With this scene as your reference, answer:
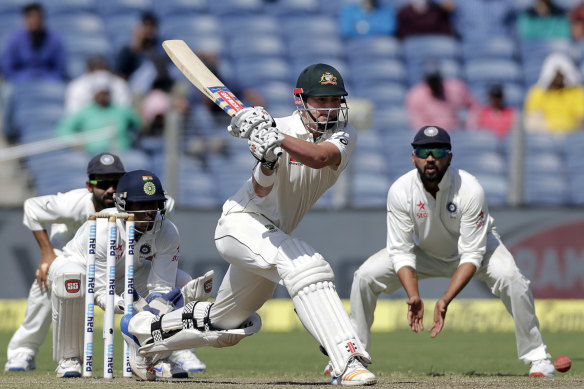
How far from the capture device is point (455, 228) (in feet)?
21.7

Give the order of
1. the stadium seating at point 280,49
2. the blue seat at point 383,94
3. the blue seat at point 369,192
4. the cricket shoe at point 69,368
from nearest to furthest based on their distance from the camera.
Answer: the cricket shoe at point 69,368
the blue seat at point 369,192
the stadium seating at point 280,49
the blue seat at point 383,94

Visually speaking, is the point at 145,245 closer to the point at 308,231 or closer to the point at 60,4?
the point at 308,231

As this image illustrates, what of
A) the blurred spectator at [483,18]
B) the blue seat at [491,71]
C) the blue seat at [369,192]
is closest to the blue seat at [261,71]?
the blue seat at [491,71]

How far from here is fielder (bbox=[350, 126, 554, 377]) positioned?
6.29 meters

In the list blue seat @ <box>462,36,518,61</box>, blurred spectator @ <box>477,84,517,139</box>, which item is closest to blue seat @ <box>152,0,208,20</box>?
blue seat @ <box>462,36,518,61</box>

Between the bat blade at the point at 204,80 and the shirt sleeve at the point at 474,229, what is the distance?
191 cm

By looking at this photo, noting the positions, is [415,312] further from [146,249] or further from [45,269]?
[45,269]

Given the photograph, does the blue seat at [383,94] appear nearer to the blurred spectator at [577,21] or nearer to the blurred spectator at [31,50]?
the blurred spectator at [577,21]

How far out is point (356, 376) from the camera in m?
4.70

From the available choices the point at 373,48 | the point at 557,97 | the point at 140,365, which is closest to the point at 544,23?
the point at 557,97

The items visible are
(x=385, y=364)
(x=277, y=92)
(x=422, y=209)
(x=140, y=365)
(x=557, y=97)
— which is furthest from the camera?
(x=277, y=92)

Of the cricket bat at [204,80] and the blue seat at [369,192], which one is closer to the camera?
the cricket bat at [204,80]

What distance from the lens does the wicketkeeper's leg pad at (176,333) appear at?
17.2 ft

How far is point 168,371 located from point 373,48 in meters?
8.51
